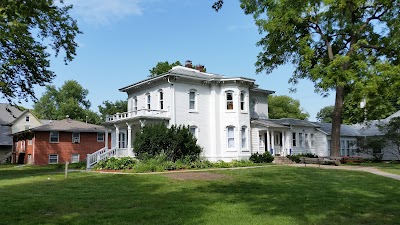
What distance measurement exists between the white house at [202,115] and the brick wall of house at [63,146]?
1109 cm

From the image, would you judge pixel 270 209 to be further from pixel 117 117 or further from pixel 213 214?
pixel 117 117

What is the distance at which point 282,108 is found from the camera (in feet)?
232

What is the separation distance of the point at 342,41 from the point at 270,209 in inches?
1047

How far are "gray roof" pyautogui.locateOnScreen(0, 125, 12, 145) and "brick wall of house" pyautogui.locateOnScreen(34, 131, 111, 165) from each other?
14002mm

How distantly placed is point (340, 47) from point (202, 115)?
1392cm

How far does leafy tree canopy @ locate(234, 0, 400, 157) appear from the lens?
1004 inches

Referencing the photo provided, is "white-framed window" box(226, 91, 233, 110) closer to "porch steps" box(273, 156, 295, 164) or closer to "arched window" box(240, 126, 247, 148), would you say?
"arched window" box(240, 126, 247, 148)

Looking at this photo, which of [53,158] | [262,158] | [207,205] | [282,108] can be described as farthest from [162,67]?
[207,205]

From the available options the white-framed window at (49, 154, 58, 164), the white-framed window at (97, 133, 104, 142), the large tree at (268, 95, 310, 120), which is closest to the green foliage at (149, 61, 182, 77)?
the white-framed window at (97, 133, 104, 142)

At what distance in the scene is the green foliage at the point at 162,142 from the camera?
82.2 feet

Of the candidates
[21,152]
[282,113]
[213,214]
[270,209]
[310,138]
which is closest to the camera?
[213,214]

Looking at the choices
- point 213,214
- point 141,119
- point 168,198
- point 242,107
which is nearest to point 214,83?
point 242,107

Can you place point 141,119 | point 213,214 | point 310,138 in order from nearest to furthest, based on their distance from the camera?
point 213,214 → point 141,119 → point 310,138

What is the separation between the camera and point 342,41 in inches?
1238
